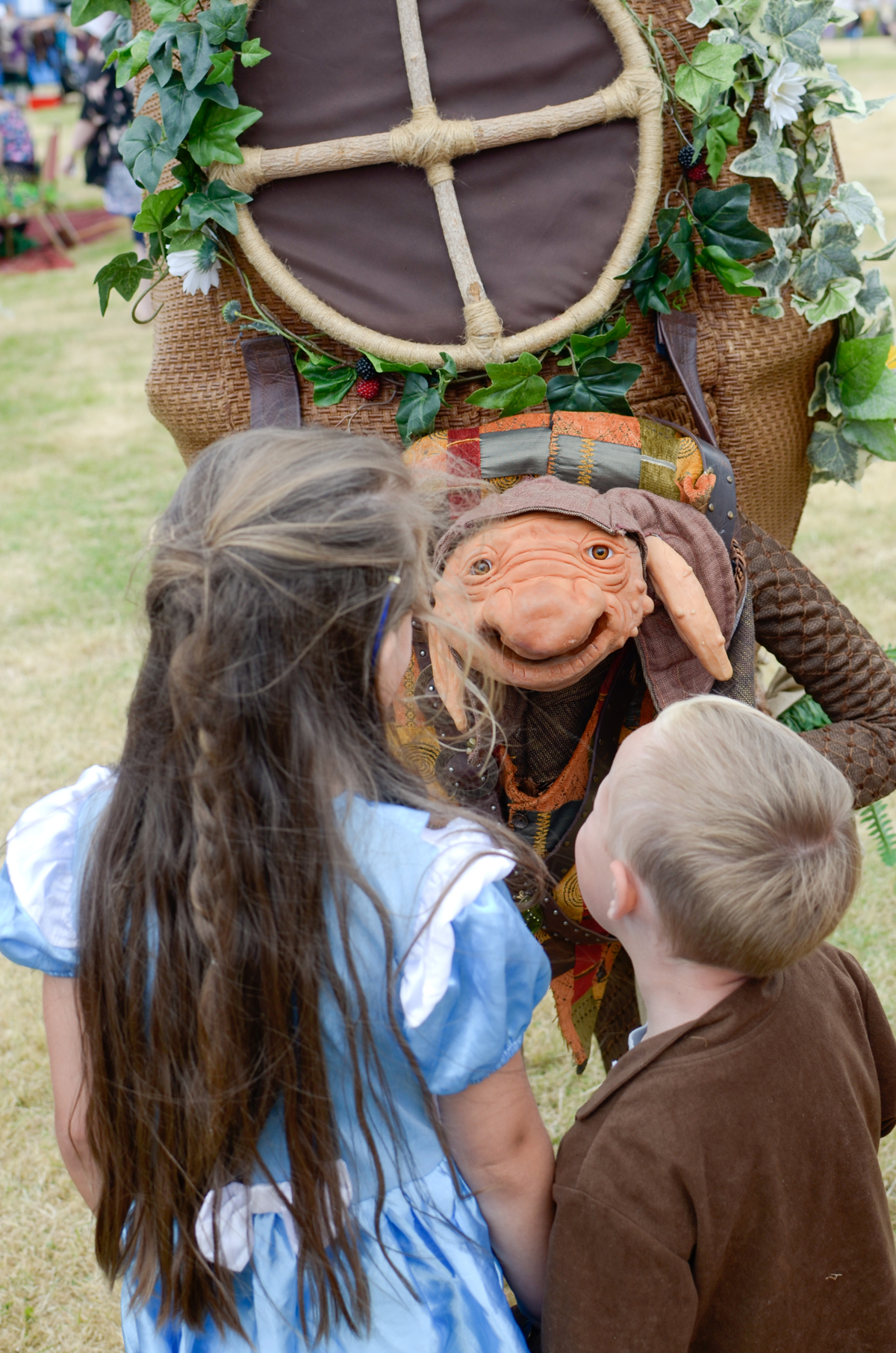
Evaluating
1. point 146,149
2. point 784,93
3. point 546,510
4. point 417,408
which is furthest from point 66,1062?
point 784,93

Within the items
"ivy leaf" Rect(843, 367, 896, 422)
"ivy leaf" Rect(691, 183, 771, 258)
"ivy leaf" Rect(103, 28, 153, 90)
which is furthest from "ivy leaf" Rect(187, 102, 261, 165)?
"ivy leaf" Rect(843, 367, 896, 422)

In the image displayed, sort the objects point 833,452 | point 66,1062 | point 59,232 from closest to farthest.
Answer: point 66,1062, point 833,452, point 59,232

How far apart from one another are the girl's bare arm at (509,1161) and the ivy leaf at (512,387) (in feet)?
2.73

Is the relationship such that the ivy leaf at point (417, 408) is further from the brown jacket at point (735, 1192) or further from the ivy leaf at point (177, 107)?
the brown jacket at point (735, 1192)

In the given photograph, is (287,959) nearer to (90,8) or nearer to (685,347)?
(685,347)

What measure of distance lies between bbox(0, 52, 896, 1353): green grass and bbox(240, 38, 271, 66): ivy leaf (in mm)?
664

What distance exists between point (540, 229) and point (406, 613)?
0.74m

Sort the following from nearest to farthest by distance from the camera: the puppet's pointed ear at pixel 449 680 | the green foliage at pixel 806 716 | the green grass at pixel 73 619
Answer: the puppet's pointed ear at pixel 449 680 → the green foliage at pixel 806 716 → the green grass at pixel 73 619

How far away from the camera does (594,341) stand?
60.2 inches

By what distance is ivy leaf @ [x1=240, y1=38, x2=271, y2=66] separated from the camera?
4.70ft

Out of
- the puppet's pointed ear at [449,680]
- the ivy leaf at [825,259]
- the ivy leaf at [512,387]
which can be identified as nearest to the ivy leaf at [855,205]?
the ivy leaf at [825,259]

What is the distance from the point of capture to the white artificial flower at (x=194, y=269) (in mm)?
1581

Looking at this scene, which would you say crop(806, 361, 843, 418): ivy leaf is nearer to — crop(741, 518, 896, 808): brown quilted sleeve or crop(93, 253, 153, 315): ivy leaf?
crop(741, 518, 896, 808): brown quilted sleeve

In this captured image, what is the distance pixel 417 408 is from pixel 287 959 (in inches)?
32.6
